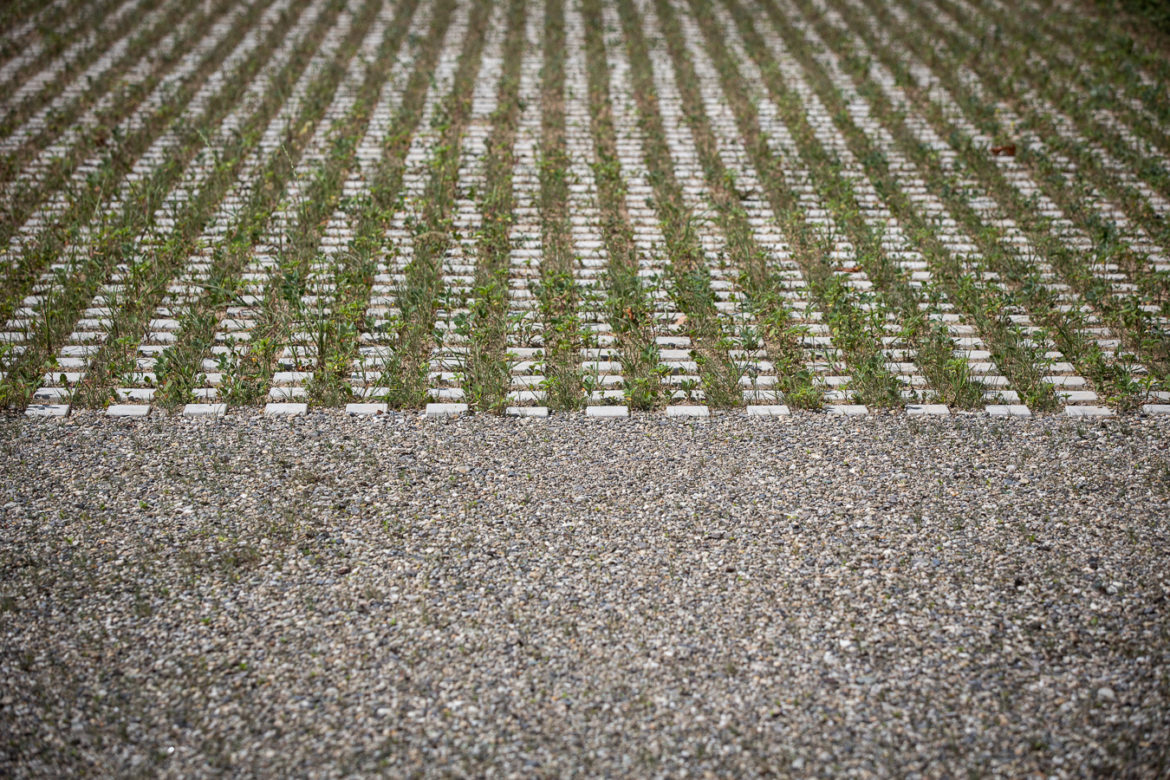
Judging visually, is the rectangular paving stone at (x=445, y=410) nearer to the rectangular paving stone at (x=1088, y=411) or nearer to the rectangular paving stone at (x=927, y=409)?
the rectangular paving stone at (x=927, y=409)

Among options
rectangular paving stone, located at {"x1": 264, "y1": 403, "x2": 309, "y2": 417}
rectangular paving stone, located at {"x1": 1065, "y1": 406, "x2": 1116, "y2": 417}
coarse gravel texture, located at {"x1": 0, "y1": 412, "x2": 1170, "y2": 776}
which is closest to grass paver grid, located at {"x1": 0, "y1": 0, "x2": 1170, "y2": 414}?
rectangular paving stone, located at {"x1": 1065, "y1": 406, "x2": 1116, "y2": 417}

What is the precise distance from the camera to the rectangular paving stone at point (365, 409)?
4.54m

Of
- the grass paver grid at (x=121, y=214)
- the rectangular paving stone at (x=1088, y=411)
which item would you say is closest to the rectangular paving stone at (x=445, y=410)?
the grass paver grid at (x=121, y=214)

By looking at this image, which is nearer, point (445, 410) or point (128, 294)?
point (445, 410)

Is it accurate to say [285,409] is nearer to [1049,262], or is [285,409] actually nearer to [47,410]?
[47,410]

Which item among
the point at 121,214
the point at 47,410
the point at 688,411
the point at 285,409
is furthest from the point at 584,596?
the point at 121,214

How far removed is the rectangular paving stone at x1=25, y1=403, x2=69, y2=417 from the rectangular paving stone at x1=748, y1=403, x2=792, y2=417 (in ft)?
11.9

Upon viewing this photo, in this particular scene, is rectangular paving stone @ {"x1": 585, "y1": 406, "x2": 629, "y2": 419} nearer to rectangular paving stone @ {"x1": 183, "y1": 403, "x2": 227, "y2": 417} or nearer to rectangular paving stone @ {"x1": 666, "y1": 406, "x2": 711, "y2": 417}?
rectangular paving stone @ {"x1": 666, "y1": 406, "x2": 711, "y2": 417}

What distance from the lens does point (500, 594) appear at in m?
3.31

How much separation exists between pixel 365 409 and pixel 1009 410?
3.43 m

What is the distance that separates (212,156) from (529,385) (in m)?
4.75

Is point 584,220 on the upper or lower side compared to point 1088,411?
lower

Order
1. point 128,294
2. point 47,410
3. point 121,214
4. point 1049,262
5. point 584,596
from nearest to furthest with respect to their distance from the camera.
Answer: point 584,596, point 47,410, point 128,294, point 1049,262, point 121,214

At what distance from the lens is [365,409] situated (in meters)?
4.56
